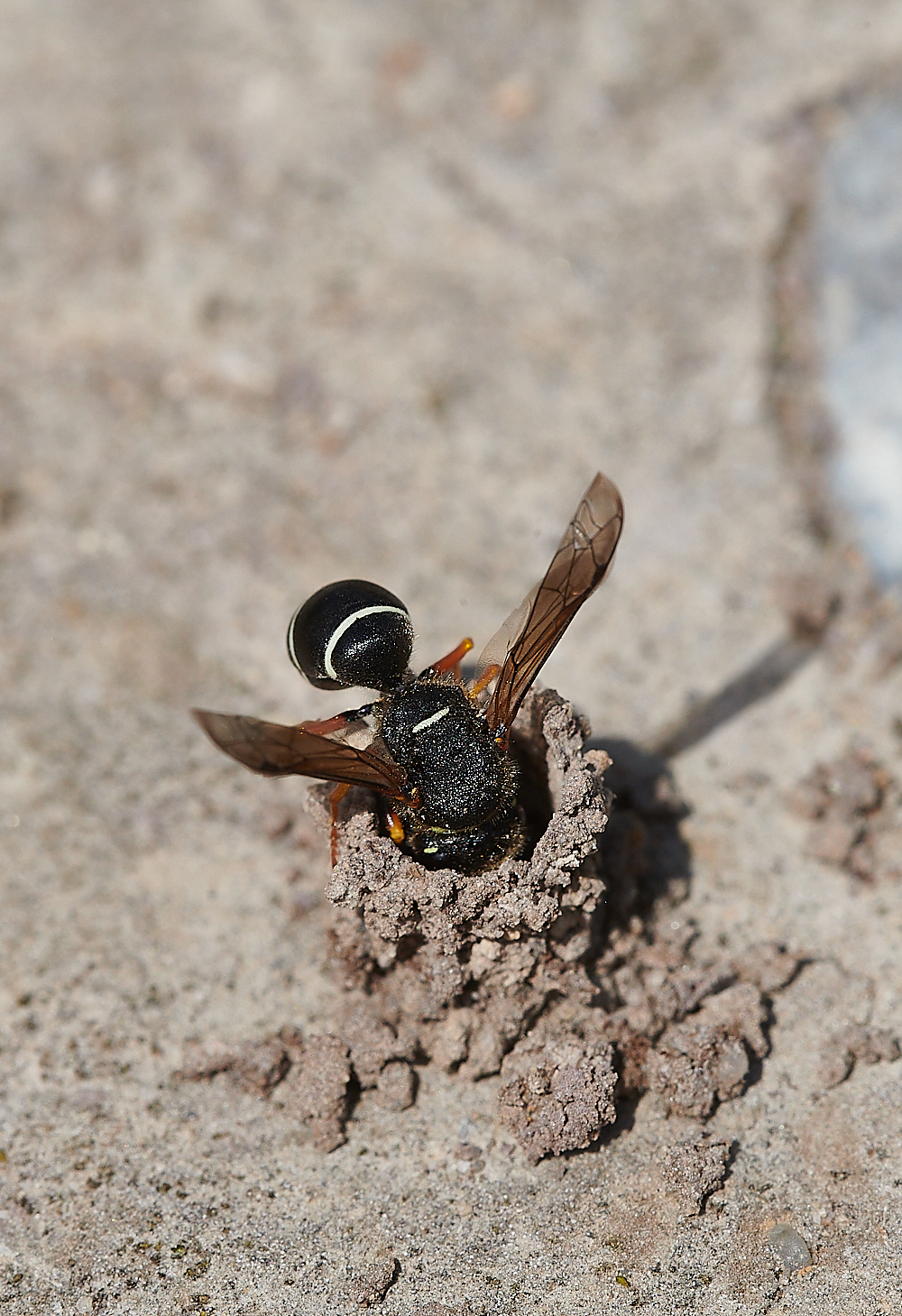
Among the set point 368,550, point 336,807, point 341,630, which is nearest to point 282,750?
point 336,807

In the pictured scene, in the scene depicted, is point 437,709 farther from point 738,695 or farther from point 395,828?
point 738,695

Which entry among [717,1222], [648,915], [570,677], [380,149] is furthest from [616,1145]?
[380,149]

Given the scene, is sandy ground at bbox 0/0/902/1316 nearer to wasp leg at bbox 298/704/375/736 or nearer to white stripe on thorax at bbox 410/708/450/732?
wasp leg at bbox 298/704/375/736

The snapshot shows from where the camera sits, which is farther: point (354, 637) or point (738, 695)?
point (738, 695)

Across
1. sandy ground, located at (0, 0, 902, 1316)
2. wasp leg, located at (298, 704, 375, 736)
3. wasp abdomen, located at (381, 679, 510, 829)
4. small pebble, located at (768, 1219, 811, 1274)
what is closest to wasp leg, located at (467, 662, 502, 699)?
wasp abdomen, located at (381, 679, 510, 829)

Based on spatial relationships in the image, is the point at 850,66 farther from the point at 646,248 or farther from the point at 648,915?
the point at 648,915

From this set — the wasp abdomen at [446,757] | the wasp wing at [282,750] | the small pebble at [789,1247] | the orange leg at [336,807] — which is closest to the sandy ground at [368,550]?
the small pebble at [789,1247]
